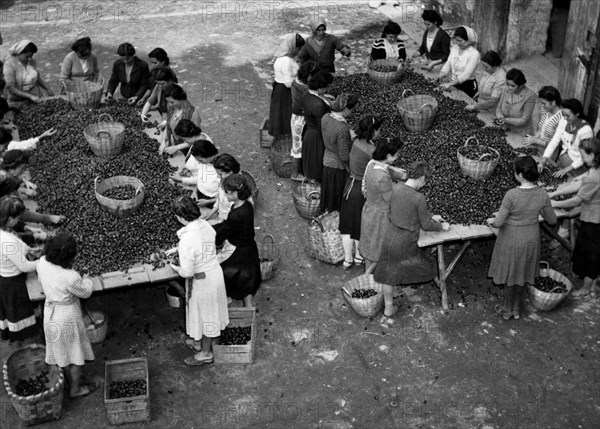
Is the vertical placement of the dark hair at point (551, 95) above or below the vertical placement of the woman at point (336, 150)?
above

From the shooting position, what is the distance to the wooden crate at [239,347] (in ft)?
24.4

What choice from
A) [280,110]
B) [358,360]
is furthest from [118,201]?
[280,110]

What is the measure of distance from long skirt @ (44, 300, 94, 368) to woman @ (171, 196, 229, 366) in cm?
88

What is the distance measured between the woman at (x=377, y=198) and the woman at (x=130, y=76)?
349 cm

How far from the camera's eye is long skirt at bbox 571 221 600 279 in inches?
309

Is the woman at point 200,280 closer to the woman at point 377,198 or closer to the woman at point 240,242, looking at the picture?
the woman at point 240,242

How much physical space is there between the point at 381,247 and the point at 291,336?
3.86ft

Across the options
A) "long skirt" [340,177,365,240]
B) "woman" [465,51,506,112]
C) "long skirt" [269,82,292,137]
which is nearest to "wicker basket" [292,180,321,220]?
"long skirt" [340,177,365,240]

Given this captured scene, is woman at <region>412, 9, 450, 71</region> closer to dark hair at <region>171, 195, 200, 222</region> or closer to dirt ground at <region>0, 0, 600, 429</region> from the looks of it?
dirt ground at <region>0, 0, 600, 429</region>

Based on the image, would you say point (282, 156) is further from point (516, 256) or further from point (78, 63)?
point (516, 256)

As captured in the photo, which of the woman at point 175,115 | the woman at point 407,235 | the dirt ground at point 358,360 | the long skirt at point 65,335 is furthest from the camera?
the woman at point 175,115

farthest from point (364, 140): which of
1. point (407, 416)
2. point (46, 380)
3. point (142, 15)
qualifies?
point (142, 15)

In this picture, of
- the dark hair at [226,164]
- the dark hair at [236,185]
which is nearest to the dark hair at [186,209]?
the dark hair at [236,185]

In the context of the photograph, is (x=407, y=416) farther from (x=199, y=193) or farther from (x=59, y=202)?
(x=59, y=202)
